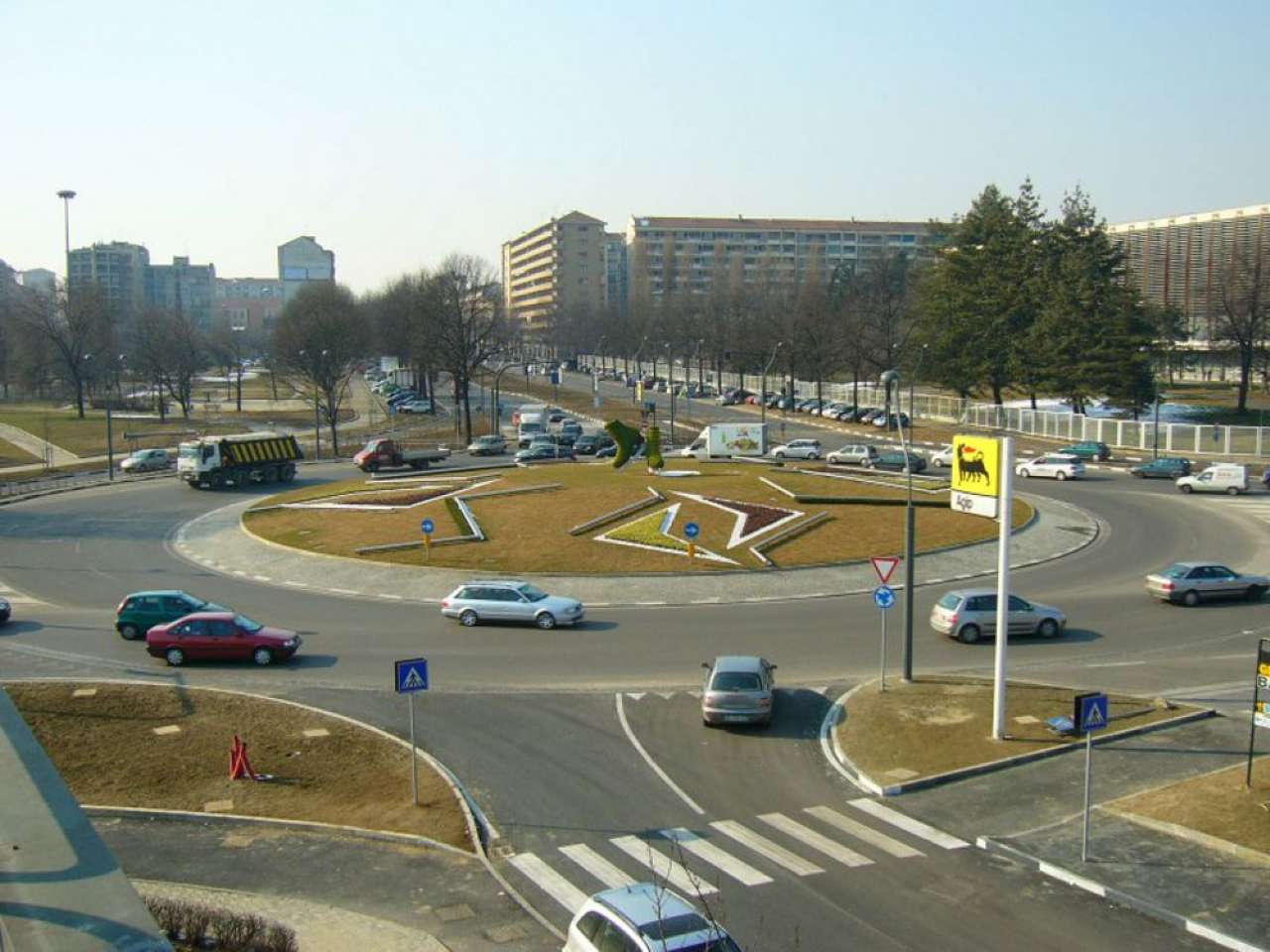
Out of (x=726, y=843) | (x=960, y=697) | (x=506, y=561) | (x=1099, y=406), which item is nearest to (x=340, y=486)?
(x=506, y=561)

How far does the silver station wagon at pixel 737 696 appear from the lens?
22.2 meters

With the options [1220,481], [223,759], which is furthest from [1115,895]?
[1220,481]

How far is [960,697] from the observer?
2389cm

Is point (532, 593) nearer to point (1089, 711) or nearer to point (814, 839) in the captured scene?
point (814, 839)

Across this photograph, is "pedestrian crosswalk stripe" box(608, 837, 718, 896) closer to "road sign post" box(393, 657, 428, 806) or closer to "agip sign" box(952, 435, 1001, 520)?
"road sign post" box(393, 657, 428, 806)

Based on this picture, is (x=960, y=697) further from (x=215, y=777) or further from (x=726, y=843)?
(x=215, y=777)

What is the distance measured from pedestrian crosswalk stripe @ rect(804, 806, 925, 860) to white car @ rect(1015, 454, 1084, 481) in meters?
47.7

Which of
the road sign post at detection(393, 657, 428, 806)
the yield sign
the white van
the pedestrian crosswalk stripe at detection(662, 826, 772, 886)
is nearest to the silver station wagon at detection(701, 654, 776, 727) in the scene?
the yield sign

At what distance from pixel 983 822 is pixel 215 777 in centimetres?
1327

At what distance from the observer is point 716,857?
16.3 m

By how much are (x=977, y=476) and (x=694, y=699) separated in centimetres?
782

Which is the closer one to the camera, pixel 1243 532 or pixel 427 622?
pixel 427 622

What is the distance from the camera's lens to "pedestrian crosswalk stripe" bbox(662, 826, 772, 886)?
15539 millimetres

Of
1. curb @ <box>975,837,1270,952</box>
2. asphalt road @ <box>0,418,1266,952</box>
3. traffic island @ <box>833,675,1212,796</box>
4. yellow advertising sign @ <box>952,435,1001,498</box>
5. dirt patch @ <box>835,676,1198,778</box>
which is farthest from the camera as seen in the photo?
yellow advertising sign @ <box>952,435,1001,498</box>
